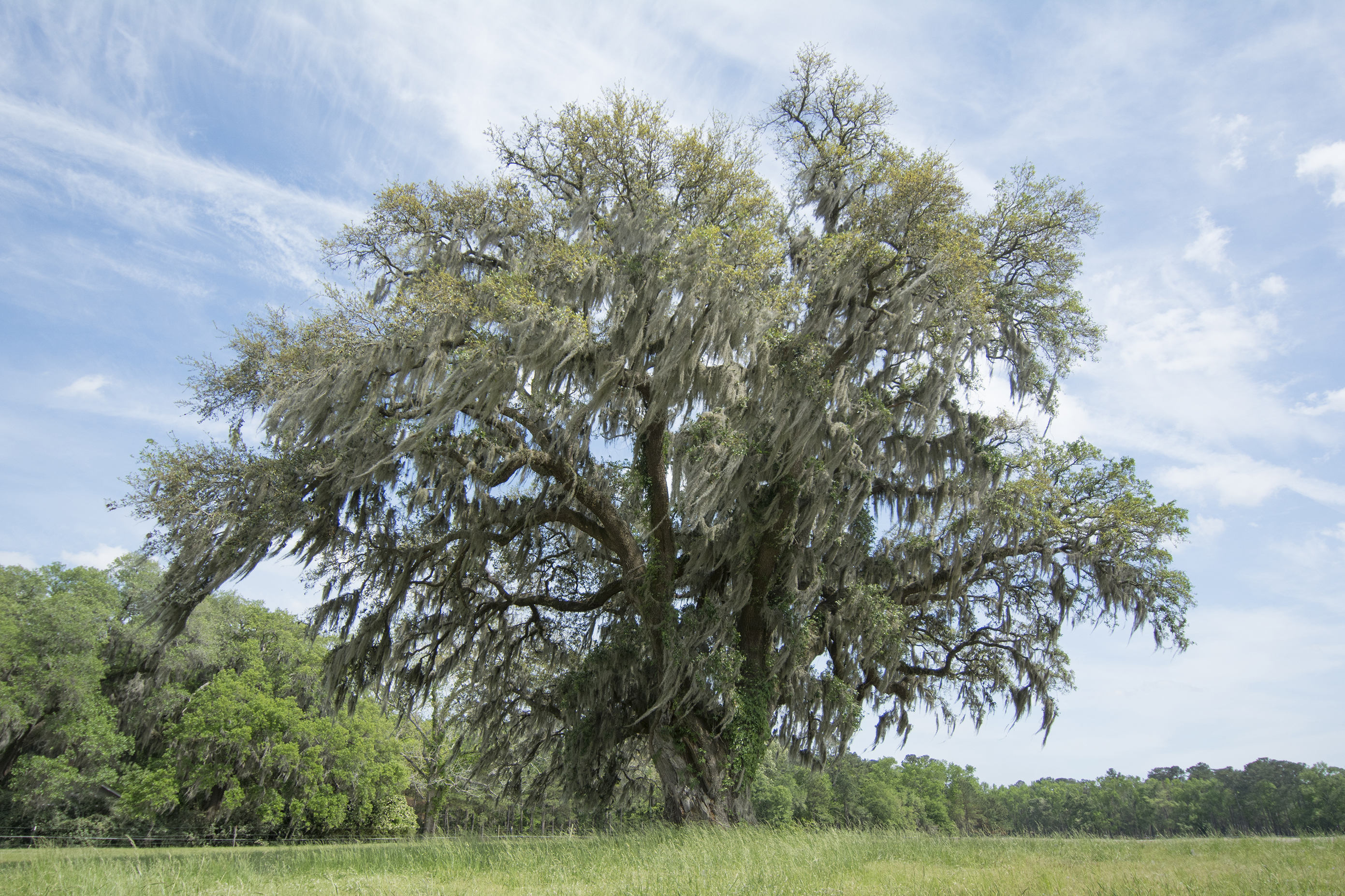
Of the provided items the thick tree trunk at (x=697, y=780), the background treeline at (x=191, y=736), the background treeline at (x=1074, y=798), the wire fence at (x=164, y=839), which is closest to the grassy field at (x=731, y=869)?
the thick tree trunk at (x=697, y=780)

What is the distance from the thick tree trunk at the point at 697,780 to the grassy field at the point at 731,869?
106 cm

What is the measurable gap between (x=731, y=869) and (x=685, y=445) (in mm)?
5096

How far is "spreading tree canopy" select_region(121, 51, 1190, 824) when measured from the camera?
931cm

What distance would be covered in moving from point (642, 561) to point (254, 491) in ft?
17.8

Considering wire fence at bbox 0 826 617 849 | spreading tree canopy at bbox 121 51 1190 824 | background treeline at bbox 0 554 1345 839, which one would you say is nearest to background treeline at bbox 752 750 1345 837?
background treeline at bbox 0 554 1345 839

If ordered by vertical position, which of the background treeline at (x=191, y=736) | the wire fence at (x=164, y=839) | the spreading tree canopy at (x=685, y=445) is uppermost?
the spreading tree canopy at (x=685, y=445)

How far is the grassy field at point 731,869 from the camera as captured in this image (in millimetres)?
5578

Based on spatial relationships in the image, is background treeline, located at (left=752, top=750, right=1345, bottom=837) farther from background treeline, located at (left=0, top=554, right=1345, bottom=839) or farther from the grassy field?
the grassy field

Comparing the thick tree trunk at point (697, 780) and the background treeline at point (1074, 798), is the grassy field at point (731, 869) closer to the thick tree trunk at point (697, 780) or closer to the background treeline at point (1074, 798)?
the thick tree trunk at point (697, 780)

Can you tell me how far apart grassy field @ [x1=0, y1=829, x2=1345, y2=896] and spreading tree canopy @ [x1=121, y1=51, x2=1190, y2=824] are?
105 inches

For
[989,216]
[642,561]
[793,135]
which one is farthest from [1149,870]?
[793,135]

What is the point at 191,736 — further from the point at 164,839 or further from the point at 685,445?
the point at 685,445

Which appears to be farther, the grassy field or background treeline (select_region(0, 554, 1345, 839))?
background treeline (select_region(0, 554, 1345, 839))

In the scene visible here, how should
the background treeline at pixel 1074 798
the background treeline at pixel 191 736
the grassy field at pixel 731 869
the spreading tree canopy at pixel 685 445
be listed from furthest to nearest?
the background treeline at pixel 1074 798 < the background treeline at pixel 191 736 < the spreading tree canopy at pixel 685 445 < the grassy field at pixel 731 869
